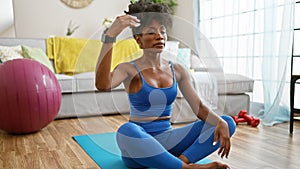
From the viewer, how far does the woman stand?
1.01m

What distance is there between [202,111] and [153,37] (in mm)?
402

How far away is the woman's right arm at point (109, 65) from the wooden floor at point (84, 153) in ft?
0.42

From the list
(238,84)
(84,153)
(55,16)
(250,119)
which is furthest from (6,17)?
(250,119)

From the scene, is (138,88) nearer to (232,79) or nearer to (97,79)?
(97,79)

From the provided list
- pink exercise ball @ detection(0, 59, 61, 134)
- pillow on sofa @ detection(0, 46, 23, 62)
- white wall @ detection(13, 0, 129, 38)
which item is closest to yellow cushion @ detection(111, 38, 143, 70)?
pink exercise ball @ detection(0, 59, 61, 134)

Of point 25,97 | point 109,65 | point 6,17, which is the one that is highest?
point 6,17

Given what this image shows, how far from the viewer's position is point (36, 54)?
112 inches

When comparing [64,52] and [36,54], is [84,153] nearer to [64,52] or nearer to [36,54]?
[36,54]

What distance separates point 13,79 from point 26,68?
0.12 m

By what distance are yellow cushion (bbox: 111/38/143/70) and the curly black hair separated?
0.06 metres

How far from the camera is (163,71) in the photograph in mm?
1242

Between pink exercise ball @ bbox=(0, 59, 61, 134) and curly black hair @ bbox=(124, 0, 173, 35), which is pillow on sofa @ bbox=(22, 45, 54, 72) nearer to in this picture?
pink exercise ball @ bbox=(0, 59, 61, 134)

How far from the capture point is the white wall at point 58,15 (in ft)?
12.0

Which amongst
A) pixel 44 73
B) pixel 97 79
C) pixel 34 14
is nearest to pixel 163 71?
pixel 97 79
